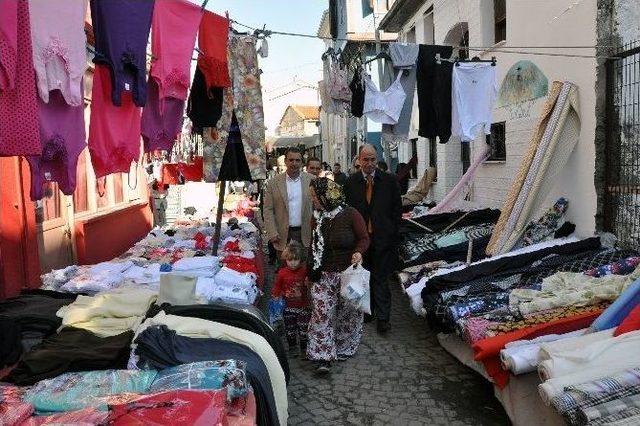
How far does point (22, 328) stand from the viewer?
332 centimetres

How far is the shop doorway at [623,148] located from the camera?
5.12m

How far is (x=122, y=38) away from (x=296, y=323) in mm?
3055

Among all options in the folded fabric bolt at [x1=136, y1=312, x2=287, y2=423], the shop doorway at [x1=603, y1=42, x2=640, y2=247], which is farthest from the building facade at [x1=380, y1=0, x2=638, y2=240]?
the folded fabric bolt at [x1=136, y1=312, x2=287, y2=423]

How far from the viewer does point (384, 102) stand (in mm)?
6391

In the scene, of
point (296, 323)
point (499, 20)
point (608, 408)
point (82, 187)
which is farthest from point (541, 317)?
point (82, 187)

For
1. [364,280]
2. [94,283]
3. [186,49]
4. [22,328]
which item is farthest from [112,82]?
[364,280]

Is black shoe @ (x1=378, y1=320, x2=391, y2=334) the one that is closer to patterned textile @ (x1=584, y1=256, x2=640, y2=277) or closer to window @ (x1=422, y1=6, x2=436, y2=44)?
patterned textile @ (x1=584, y1=256, x2=640, y2=277)

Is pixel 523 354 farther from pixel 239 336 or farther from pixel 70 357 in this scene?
pixel 70 357

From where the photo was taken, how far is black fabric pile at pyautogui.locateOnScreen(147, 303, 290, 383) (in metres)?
3.43

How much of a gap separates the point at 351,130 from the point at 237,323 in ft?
70.3

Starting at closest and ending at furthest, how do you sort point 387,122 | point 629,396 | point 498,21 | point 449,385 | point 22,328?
point 629,396, point 22,328, point 449,385, point 387,122, point 498,21

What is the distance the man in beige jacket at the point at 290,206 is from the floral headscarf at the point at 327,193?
1.11 m

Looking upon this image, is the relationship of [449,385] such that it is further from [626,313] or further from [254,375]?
[254,375]

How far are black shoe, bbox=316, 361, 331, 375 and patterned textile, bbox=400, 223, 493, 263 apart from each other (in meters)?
2.41
